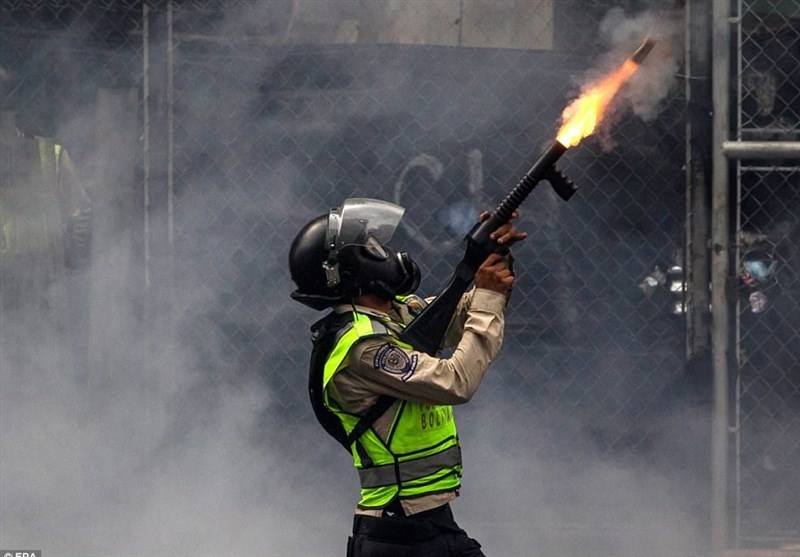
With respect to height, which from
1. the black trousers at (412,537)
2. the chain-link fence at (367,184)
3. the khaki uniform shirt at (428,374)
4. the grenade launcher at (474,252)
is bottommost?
the black trousers at (412,537)

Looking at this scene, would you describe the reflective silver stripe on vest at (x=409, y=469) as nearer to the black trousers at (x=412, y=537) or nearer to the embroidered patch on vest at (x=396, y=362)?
the black trousers at (x=412, y=537)

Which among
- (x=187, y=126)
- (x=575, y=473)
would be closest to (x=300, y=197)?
(x=187, y=126)

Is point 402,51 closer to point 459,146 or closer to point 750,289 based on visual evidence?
point 459,146

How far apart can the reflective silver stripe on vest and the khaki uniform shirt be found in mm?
70

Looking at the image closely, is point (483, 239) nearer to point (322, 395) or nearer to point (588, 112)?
point (588, 112)

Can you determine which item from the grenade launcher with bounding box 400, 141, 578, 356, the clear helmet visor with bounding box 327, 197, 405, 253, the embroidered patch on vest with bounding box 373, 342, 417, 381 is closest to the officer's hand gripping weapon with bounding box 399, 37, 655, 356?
the grenade launcher with bounding box 400, 141, 578, 356

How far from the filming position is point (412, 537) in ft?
11.2

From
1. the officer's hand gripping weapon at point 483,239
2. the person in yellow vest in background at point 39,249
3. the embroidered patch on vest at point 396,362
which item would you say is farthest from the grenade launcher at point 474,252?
the person in yellow vest in background at point 39,249

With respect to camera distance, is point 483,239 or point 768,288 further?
point 768,288

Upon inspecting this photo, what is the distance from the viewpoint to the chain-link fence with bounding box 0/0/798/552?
17.6 feet

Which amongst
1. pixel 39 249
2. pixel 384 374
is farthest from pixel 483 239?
pixel 39 249

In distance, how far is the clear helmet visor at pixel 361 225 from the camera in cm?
343

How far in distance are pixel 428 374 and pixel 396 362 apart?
0.30 feet

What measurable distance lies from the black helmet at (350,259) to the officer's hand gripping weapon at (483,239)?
0.41ft
